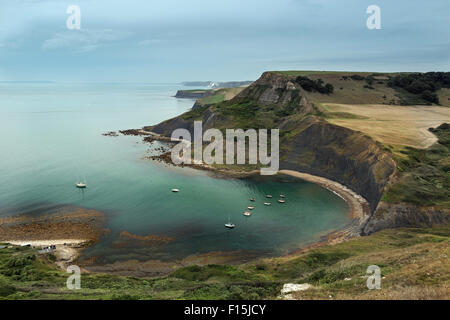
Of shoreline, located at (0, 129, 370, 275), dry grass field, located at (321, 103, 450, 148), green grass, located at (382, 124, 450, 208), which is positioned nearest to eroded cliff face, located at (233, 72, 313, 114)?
dry grass field, located at (321, 103, 450, 148)

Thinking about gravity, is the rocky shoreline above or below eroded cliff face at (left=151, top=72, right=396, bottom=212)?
below

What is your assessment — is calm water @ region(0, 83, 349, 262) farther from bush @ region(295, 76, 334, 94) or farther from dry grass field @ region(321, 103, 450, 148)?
bush @ region(295, 76, 334, 94)

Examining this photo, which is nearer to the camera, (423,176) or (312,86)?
(423,176)

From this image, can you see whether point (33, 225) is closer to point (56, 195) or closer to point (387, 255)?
point (56, 195)

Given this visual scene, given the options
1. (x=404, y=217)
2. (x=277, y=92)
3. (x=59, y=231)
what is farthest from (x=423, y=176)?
(x=277, y=92)

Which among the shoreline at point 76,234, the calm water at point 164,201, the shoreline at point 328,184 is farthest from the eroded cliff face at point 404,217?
the calm water at point 164,201

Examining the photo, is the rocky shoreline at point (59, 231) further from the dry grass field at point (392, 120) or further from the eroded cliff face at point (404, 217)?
the dry grass field at point (392, 120)

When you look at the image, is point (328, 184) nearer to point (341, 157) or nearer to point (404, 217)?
point (341, 157)
